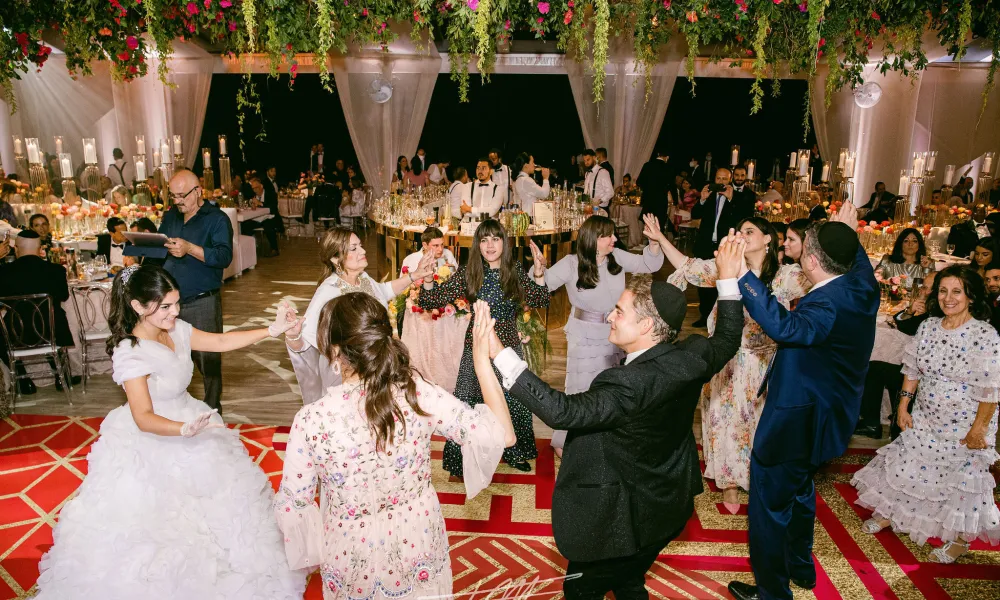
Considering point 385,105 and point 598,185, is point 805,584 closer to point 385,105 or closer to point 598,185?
point 598,185

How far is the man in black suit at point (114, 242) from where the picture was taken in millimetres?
6417

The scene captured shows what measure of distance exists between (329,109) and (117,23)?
11545 millimetres

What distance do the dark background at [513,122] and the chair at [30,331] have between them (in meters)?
10.5

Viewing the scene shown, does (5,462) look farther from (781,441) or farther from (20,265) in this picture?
(781,441)

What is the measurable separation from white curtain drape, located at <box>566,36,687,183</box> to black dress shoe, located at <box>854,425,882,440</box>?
6949 millimetres

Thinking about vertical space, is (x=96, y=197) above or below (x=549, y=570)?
above

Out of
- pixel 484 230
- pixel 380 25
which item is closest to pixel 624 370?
pixel 484 230

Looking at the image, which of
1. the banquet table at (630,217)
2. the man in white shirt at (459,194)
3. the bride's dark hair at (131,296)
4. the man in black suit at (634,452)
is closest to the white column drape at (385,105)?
the man in white shirt at (459,194)

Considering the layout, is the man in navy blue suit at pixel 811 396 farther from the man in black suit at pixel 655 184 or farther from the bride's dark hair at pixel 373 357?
the man in black suit at pixel 655 184

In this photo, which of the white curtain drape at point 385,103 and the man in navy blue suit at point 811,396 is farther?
the white curtain drape at point 385,103

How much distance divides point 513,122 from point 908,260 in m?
11.1

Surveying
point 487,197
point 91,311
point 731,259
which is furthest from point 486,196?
point 731,259

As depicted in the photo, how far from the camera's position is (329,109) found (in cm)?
1543

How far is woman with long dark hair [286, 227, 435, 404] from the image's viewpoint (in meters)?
3.54
